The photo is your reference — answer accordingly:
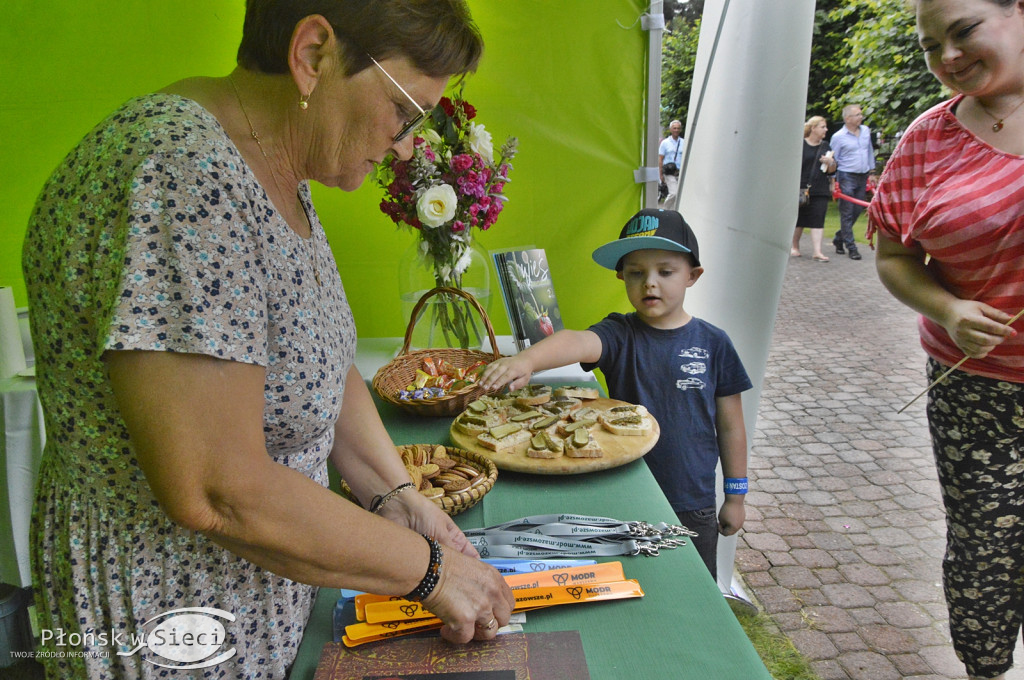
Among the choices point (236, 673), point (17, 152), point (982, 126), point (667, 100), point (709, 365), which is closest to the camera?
point (236, 673)

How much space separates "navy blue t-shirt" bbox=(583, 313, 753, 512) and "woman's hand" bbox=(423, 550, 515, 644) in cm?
113

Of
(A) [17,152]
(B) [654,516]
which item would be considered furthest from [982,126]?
(A) [17,152]

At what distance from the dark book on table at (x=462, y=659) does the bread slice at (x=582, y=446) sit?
1.90ft

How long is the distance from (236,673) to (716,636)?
0.69 meters

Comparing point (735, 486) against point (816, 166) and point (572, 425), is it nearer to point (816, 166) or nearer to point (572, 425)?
point (572, 425)

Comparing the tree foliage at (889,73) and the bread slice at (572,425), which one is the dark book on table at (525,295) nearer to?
the bread slice at (572,425)

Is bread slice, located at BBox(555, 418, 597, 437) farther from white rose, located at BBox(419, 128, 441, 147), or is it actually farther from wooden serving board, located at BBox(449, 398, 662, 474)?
white rose, located at BBox(419, 128, 441, 147)

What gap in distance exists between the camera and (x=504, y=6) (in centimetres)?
297

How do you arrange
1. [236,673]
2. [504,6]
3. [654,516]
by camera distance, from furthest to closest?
[504,6] < [654,516] < [236,673]

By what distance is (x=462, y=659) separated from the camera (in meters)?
0.96

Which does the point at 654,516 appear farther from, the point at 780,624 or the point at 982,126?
the point at 780,624

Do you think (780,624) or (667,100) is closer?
(780,624)

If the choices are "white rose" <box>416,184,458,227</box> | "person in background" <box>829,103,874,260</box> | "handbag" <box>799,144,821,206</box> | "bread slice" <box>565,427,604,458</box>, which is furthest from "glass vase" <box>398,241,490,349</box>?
"person in background" <box>829,103,874,260</box>

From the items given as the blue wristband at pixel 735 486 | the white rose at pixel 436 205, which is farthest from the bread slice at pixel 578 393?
the white rose at pixel 436 205
